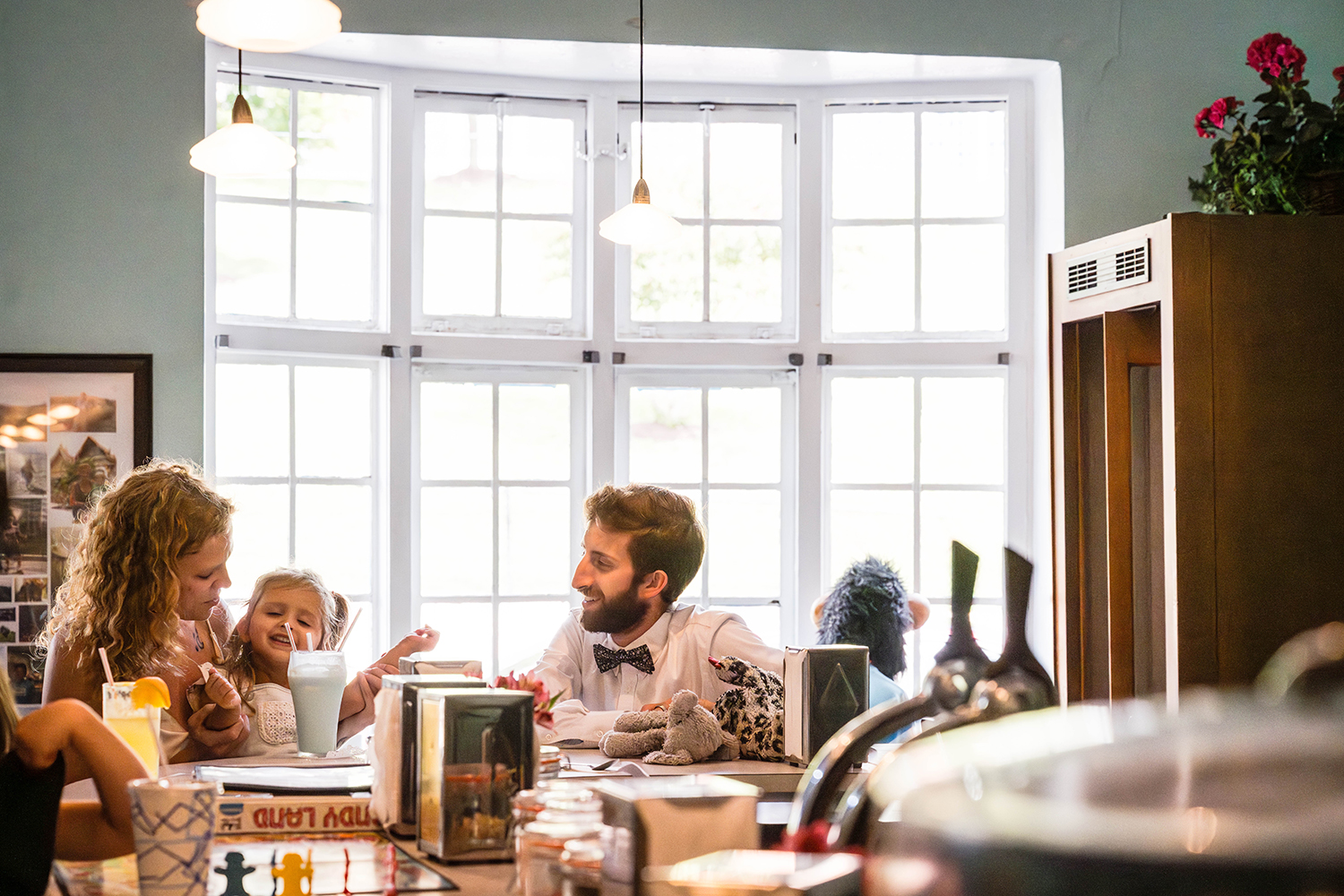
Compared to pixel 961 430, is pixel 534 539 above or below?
below

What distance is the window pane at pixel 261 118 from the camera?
145 inches

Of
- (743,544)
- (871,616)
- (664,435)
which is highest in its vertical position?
(664,435)

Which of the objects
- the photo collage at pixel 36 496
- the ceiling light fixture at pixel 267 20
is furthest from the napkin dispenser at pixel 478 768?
the photo collage at pixel 36 496

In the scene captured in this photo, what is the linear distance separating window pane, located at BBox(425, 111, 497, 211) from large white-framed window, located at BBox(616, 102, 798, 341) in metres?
0.47

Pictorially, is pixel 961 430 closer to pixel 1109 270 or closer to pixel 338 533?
pixel 1109 270

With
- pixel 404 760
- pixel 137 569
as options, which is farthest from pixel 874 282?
pixel 404 760

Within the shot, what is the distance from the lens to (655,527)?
262 cm

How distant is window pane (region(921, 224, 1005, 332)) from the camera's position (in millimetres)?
4027

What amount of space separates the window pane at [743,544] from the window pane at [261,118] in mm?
1680

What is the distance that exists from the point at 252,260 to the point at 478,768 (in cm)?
289

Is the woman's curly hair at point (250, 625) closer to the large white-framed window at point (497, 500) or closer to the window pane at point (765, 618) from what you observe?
the large white-framed window at point (497, 500)

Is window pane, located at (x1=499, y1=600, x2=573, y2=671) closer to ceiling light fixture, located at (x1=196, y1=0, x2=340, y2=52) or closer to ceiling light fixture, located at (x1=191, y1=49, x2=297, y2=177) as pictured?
ceiling light fixture, located at (x1=191, y1=49, x2=297, y2=177)

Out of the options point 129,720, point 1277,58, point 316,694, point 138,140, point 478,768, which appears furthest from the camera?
point 138,140

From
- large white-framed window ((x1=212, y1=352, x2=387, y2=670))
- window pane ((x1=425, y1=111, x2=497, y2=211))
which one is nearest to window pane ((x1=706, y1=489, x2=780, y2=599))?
large white-framed window ((x1=212, y1=352, x2=387, y2=670))
